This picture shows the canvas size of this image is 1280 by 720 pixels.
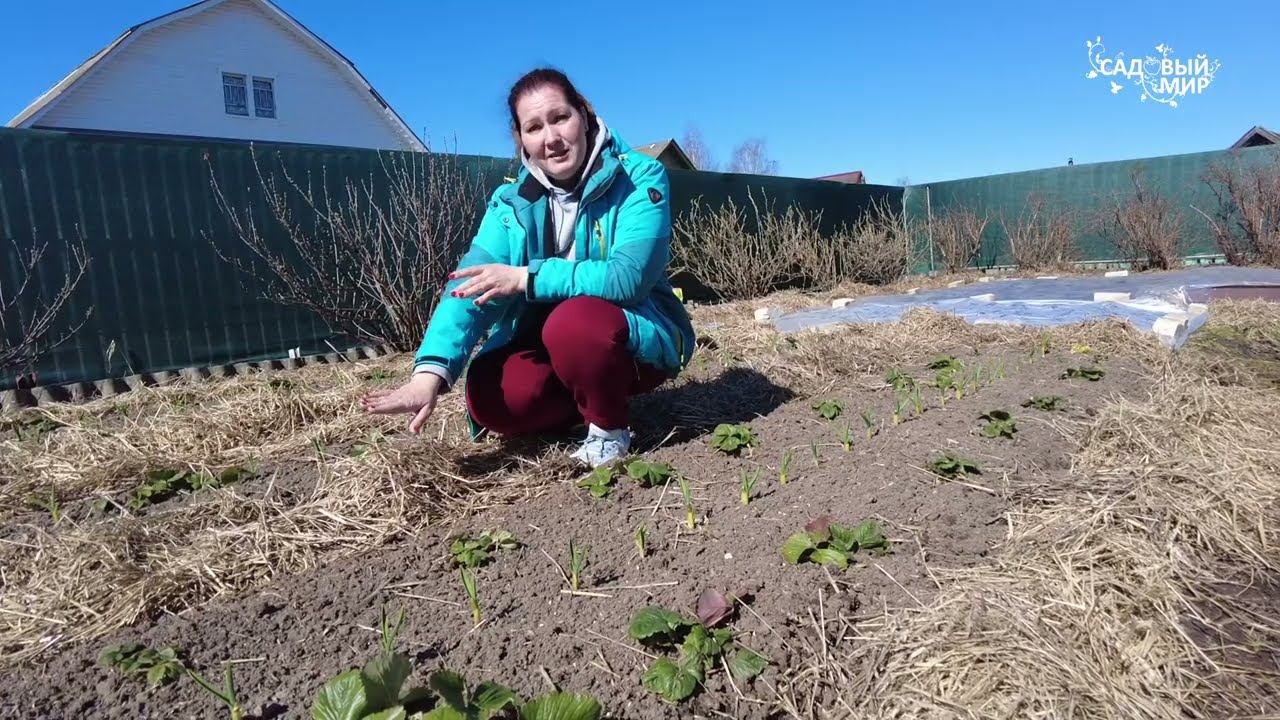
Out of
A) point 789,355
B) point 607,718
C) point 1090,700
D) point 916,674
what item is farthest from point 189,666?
point 789,355

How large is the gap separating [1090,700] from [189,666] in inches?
54.7

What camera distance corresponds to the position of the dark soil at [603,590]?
1.14 meters

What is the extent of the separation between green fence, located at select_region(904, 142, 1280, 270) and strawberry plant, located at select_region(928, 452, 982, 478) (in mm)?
10232

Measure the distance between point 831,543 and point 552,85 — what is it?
4.79 ft

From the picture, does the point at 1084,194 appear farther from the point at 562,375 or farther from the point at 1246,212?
the point at 562,375

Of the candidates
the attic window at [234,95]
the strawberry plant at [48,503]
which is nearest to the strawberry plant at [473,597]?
the strawberry plant at [48,503]

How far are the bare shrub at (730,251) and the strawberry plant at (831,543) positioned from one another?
660cm

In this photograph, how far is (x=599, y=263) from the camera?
2027 millimetres

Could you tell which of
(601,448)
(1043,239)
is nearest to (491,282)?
(601,448)

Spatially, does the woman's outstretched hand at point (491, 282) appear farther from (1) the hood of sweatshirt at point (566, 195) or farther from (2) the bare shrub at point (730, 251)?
(2) the bare shrub at point (730, 251)

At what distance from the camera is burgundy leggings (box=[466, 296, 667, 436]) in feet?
6.59

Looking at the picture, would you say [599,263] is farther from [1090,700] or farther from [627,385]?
[1090,700]

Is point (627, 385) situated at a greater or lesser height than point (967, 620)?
greater

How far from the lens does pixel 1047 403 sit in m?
2.46
